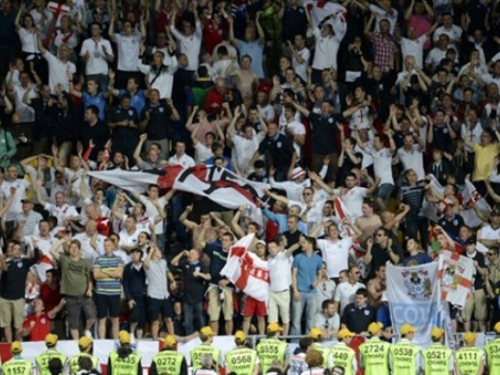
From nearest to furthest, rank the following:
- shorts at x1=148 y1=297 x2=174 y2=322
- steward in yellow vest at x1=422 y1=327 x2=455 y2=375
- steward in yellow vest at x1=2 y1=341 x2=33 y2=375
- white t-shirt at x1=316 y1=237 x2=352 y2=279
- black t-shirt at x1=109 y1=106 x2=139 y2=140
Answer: steward in yellow vest at x1=2 y1=341 x2=33 y2=375 → steward in yellow vest at x1=422 y1=327 x2=455 y2=375 → shorts at x1=148 y1=297 x2=174 y2=322 → white t-shirt at x1=316 y1=237 x2=352 y2=279 → black t-shirt at x1=109 y1=106 x2=139 y2=140

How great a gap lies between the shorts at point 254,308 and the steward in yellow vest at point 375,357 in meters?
2.38

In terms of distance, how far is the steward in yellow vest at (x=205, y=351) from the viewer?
29.2 m

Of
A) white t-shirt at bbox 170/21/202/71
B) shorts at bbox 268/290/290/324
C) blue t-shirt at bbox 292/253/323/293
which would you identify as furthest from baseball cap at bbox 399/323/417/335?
white t-shirt at bbox 170/21/202/71

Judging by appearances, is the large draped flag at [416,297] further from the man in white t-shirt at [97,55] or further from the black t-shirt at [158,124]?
the man in white t-shirt at [97,55]

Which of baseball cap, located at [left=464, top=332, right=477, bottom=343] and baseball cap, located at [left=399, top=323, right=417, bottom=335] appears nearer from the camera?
baseball cap, located at [left=464, top=332, right=477, bottom=343]

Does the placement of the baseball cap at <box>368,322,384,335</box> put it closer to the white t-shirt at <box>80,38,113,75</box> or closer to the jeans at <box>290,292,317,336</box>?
the jeans at <box>290,292,317,336</box>

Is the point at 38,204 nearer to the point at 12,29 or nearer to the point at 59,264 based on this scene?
the point at 59,264

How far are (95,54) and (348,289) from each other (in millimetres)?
8187

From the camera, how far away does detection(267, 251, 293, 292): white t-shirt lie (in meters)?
31.5

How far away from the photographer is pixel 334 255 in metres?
32.2

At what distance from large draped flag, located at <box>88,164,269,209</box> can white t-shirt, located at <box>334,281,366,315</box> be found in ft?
9.71

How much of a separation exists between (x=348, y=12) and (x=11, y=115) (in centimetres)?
778

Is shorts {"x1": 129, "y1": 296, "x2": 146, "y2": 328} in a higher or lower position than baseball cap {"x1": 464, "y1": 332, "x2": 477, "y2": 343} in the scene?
higher

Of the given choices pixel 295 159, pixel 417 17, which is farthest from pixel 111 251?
pixel 417 17
